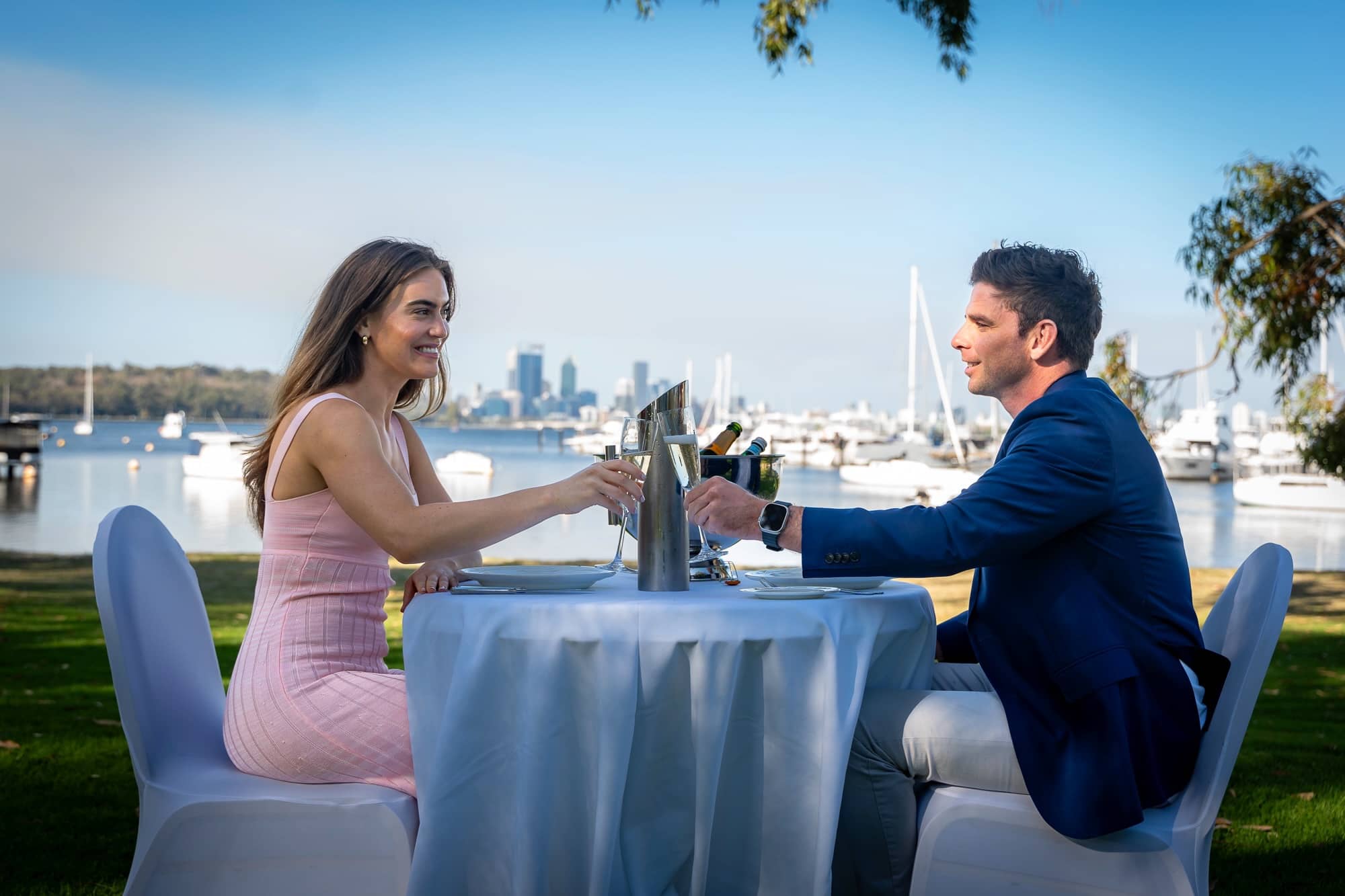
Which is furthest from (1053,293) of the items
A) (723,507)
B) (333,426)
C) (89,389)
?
(89,389)

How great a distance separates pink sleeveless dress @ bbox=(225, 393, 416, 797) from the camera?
1980mm

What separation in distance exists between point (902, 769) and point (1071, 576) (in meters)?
0.46

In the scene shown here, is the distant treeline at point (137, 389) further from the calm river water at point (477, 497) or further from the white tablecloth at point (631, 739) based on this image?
the white tablecloth at point (631, 739)

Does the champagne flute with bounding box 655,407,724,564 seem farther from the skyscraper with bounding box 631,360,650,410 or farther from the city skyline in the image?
the skyscraper with bounding box 631,360,650,410

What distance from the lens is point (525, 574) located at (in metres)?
2.04

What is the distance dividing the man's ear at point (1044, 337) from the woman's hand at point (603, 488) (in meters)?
0.84

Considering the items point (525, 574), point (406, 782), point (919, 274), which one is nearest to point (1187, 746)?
point (525, 574)

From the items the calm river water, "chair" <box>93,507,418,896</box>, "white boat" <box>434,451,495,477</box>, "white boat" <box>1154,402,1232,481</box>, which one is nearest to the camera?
"chair" <box>93,507,418,896</box>

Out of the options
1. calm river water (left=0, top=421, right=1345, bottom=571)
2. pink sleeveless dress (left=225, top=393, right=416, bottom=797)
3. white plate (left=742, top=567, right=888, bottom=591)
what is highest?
white plate (left=742, top=567, right=888, bottom=591)

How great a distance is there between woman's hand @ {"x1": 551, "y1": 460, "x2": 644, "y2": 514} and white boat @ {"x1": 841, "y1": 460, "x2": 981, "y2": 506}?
3547 centimetres

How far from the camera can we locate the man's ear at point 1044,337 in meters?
2.12

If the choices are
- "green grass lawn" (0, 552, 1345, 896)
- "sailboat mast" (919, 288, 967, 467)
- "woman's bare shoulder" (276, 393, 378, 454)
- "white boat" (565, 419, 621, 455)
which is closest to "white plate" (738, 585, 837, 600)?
"woman's bare shoulder" (276, 393, 378, 454)

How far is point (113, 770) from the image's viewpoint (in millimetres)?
4125

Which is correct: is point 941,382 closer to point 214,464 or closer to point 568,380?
point 214,464
